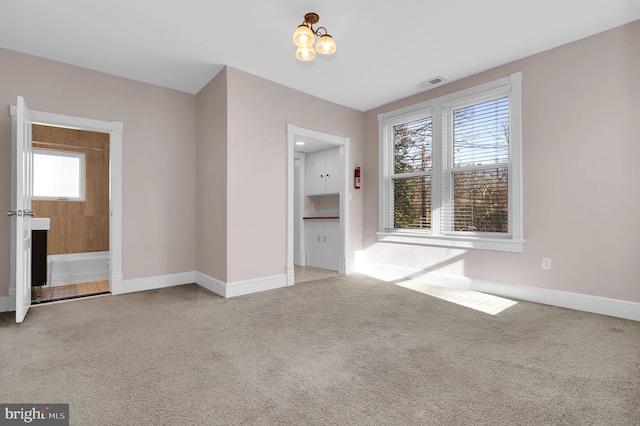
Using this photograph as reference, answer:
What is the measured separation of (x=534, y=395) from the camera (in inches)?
65.2

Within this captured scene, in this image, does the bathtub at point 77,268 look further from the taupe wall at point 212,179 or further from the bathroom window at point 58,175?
Answer: the taupe wall at point 212,179

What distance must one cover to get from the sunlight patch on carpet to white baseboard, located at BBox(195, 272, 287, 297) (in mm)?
1639

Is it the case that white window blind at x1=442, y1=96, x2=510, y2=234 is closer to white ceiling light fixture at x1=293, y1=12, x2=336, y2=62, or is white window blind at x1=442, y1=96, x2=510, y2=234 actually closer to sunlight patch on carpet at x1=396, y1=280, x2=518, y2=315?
sunlight patch on carpet at x1=396, y1=280, x2=518, y2=315

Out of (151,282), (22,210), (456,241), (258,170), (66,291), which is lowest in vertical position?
(66,291)

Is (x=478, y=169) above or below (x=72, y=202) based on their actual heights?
above

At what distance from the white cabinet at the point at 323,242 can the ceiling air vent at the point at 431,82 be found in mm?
2352

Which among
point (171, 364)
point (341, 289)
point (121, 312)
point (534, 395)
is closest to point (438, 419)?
point (534, 395)

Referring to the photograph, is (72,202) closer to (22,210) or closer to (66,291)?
(66,291)

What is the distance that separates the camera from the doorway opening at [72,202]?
446 cm

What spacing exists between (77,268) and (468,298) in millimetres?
5274

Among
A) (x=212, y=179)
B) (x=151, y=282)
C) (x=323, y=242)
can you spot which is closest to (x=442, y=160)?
(x=323, y=242)

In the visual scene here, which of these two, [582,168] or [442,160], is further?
[442,160]

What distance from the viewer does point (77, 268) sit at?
15.0 feet

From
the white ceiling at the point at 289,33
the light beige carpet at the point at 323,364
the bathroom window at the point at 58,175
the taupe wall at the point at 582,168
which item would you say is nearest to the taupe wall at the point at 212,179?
the white ceiling at the point at 289,33
